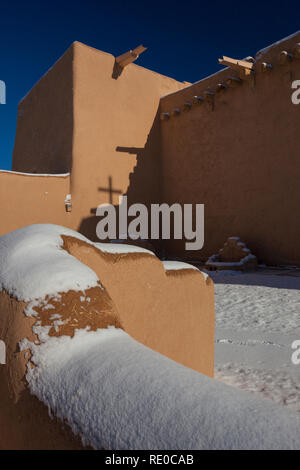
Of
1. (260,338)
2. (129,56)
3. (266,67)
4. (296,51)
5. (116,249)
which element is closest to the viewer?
(116,249)

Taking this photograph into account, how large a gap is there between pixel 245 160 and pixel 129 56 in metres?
4.51

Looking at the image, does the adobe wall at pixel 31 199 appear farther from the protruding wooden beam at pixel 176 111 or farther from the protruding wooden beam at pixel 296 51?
the protruding wooden beam at pixel 296 51

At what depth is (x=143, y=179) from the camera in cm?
1102

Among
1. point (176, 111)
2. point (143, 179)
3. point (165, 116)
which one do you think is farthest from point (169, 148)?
point (143, 179)

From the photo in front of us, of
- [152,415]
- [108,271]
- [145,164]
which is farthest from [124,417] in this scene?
[145,164]

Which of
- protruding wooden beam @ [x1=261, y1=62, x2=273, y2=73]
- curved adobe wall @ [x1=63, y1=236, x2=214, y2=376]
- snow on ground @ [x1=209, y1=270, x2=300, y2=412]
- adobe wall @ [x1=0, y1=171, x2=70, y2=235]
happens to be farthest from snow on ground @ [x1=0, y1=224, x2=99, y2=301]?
protruding wooden beam @ [x1=261, y1=62, x2=273, y2=73]

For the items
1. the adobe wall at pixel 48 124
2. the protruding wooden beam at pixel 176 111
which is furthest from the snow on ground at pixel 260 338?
the protruding wooden beam at pixel 176 111

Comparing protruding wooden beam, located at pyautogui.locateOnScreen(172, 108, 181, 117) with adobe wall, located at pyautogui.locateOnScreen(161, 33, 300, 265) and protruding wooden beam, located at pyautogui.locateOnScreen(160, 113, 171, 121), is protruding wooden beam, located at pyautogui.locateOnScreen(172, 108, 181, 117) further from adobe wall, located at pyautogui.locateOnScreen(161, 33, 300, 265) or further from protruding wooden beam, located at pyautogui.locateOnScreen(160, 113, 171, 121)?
protruding wooden beam, located at pyautogui.locateOnScreen(160, 113, 171, 121)

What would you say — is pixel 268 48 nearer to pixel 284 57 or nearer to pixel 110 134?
pixel 284 57

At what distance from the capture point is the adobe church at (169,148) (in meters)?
8.29

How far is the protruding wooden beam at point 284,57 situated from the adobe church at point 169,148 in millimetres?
21

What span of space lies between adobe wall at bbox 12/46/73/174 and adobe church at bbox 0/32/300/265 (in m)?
0.04

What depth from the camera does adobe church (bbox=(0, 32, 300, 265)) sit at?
829 cm
